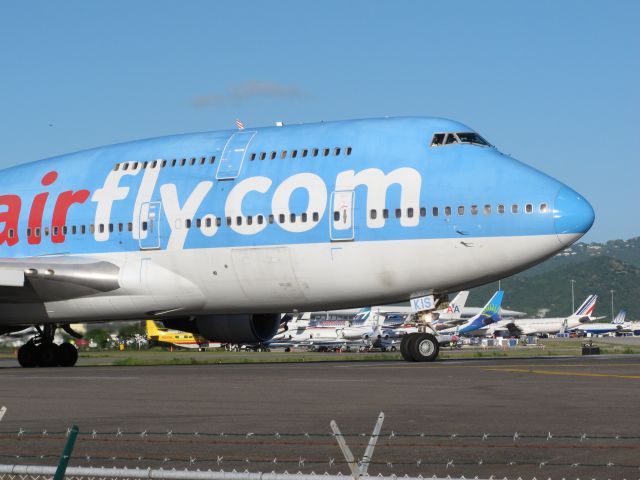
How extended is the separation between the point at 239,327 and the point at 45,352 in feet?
24.2

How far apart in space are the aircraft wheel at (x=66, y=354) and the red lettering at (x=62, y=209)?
4.38m

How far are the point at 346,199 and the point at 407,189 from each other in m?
1.73

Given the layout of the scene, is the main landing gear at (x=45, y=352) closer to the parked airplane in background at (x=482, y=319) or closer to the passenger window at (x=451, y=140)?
the passenger window at (x=451, y=140)

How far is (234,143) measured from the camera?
105 feet

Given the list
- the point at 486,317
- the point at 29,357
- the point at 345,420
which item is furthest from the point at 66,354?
the point at 486,317

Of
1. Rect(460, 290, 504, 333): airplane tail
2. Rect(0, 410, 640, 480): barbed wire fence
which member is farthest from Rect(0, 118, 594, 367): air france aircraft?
Rect(460, 290, 504, 333): airplane tail

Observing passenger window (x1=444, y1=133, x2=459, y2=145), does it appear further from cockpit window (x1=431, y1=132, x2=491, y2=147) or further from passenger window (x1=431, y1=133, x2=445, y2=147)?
passenger window (x1=431, y1=133, x2=445, y2=147)

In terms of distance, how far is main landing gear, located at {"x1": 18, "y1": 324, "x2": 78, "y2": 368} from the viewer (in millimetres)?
35844

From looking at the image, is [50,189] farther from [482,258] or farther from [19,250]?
[482,258]

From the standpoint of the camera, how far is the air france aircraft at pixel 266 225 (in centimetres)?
2806

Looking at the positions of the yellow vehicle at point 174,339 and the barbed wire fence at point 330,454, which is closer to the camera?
the barbed wire fence at point 330,454

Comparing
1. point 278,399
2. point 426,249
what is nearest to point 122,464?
point 278,399

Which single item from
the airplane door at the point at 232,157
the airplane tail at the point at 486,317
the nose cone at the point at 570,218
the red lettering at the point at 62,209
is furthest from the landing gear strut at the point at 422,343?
the airplane tail at the point at 486,317

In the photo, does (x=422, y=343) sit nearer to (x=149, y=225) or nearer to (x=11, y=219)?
(x=149, y=225)
